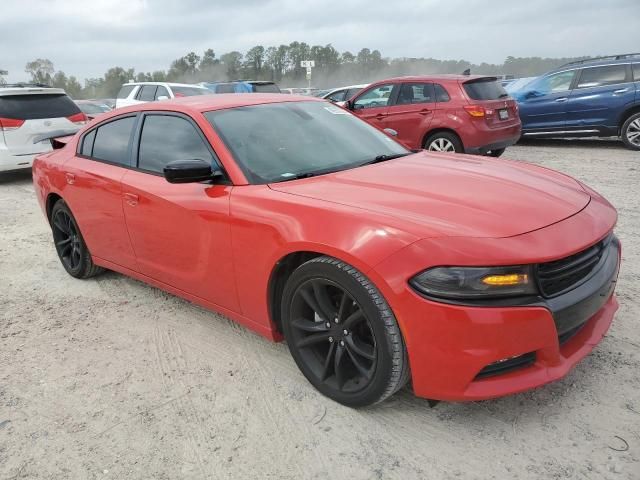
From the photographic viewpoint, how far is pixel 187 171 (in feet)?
9.01

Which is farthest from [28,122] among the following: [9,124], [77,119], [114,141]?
[114,141]

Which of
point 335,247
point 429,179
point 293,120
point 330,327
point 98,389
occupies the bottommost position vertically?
point 98,389

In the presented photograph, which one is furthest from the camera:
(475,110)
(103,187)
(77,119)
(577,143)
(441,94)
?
(577,143)

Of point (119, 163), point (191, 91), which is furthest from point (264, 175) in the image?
point (191, 91)

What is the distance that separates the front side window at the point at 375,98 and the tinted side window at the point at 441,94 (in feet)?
3.02

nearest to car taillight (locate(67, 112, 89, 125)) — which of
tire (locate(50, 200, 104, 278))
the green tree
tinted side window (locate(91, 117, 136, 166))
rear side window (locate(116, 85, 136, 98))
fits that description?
rear side window (locate(116, 85, 136, 98))

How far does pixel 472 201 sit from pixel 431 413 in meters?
1.02

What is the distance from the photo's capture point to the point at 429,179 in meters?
2.74

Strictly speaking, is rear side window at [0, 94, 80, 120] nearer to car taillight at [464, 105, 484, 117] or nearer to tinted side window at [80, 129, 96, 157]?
tinted side window at [80, 129, 96, 157]

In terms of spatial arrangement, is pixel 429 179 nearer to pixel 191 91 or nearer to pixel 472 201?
pixel 472 201

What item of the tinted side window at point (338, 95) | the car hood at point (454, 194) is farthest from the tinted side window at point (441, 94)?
the tinted side window at point (338, 95)

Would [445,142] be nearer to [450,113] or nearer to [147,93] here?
[450,113]

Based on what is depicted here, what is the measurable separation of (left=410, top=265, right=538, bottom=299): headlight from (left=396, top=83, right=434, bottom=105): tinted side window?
690 cm

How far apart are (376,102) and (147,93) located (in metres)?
6.84
